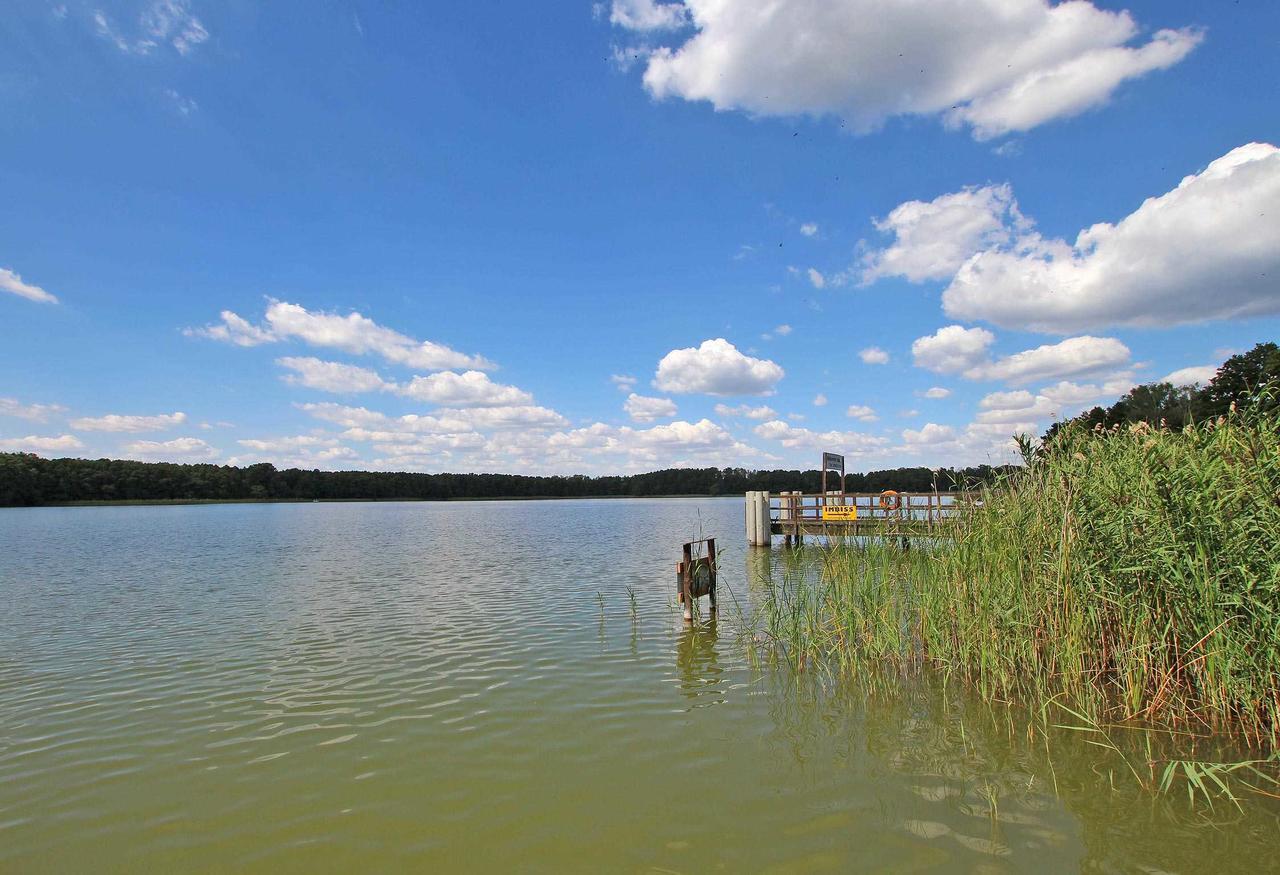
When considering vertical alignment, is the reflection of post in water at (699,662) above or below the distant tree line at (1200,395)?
below

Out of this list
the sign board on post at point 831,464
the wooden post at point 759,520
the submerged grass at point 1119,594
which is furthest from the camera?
the sign board on post at point 831,464

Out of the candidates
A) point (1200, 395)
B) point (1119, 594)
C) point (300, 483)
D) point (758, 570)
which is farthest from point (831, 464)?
point (300, 483)

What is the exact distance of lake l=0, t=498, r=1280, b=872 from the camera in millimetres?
4852

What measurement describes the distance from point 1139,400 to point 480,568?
254 feet

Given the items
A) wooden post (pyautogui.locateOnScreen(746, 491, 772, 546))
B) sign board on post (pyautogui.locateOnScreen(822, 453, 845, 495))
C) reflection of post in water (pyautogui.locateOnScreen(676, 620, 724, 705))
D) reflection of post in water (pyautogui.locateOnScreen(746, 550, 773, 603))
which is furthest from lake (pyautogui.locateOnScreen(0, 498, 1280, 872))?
sign board on post (pyautogui.locateOnScreen(822, 453, 845, 495))

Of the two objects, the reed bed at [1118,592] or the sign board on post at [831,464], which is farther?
the sign board on post at [831,464]

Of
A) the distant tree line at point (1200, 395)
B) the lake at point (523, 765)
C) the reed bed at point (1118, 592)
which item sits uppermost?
the distant tree line at point (1200, 395)

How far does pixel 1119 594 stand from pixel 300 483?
14793cm

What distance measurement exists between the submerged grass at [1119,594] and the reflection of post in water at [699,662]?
1378 mm

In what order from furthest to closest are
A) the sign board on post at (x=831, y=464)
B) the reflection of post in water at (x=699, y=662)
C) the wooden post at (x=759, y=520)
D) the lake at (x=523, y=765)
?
the sign board on post at (x=831, y=464) → the wooden post at (x=759, y=520) → the reflection of post in water at (x=699, y=662) → the lake at (x=523, y=765)

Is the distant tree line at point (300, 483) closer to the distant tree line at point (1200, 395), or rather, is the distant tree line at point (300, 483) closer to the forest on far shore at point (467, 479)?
the forest on far shore at point (467, 479)

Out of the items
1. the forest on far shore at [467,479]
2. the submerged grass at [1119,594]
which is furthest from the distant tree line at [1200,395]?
the submerged grass at [1119,594]

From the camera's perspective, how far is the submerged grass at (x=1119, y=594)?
19.8 ft

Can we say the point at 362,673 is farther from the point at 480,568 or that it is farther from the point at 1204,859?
the point at 480,568
